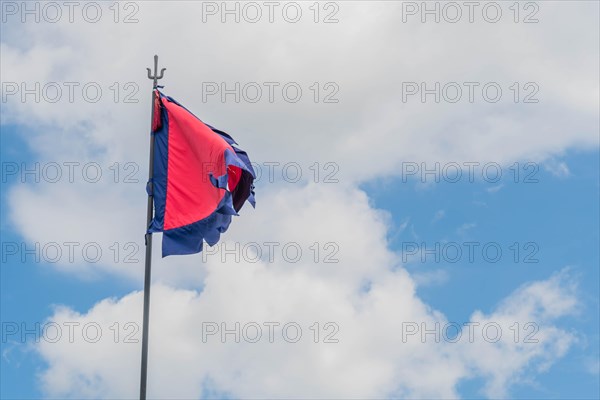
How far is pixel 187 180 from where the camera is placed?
904 inches

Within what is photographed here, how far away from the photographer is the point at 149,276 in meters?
21.8

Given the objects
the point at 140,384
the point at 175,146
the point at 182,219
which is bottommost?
the point at 140,384

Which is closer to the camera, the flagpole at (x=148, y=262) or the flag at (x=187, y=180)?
the flagpole at (x=148, y=262)

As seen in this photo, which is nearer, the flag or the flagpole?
the flagpole

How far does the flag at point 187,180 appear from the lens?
22.6m

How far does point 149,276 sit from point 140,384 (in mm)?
2593

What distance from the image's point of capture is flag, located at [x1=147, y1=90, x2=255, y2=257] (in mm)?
22562

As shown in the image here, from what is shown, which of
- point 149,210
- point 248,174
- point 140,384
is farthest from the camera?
point 248,174

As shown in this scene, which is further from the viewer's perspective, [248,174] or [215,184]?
[248,174]

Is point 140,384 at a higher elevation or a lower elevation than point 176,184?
lower

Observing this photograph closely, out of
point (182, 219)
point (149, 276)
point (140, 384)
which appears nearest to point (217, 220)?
point (182, 219)

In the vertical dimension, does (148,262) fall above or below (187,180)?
below

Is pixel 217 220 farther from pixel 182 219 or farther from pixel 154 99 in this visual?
pixel 154 99

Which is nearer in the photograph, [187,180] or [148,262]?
[148,262]
